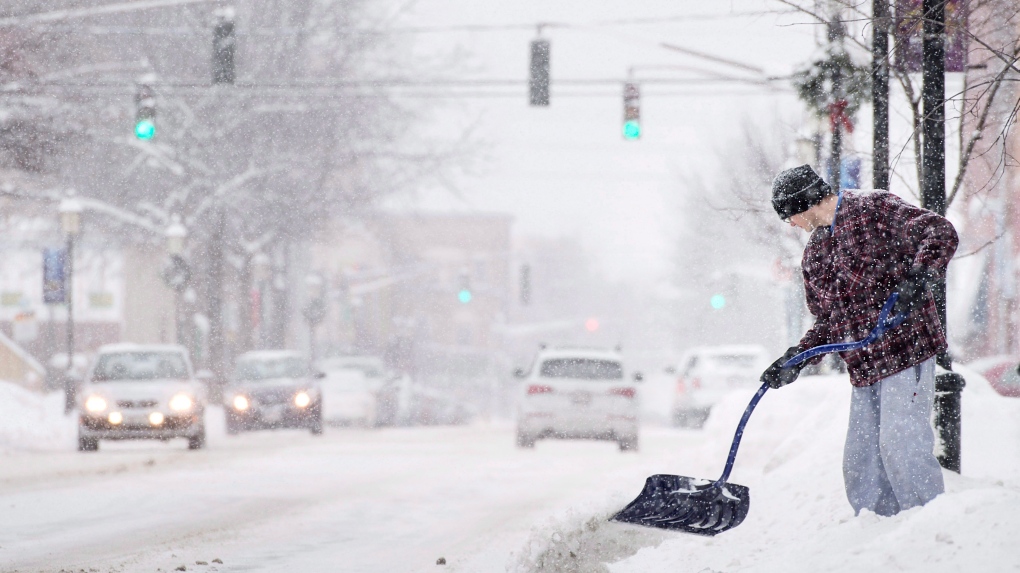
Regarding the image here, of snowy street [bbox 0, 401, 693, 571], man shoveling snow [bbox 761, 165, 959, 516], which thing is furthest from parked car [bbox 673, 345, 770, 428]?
man shoveling snow [bbox 761, 165, 959, 516]

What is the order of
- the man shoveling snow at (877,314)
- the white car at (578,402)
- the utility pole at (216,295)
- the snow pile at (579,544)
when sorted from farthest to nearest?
the utility pole at (216,295)
the white car at (578,402)
the snow pile at (579,544)
the man shoveling snow at (877,314)

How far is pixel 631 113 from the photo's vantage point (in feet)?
64.8

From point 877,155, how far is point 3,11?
1557cm

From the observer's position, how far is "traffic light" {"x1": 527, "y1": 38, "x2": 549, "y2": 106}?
18.9 meters

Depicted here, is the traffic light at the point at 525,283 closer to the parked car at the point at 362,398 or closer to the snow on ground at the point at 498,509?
the parked car at the point at 362,398

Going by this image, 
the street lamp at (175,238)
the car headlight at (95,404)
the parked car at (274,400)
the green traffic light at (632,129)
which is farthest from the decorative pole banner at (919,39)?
the street lamp at (175,238)

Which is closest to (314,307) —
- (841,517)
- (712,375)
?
(712,375)

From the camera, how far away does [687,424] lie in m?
27.0

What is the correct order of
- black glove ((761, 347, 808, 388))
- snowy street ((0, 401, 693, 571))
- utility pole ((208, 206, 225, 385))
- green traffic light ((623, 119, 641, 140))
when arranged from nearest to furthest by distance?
black glove ((761, 347, 808, 388)), snowy street ((0, 401, 693, 571)), green traffic light ((623, 119, 641, 140)), utility pole ((208, 206, 225, 385))

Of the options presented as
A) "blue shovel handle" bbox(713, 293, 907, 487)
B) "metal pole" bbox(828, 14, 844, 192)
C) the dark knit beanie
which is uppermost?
"metal pole" bbox(828, 14, 844, 192)

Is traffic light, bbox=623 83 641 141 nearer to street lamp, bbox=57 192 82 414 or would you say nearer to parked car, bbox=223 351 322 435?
parked car, bbox=223 351 322 435

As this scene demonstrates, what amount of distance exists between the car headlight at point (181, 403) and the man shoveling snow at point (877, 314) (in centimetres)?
1350

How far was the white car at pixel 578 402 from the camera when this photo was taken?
734 inches

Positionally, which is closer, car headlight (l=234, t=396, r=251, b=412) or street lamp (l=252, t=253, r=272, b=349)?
car headlight (l=234, t=396, r=251, b=412)
